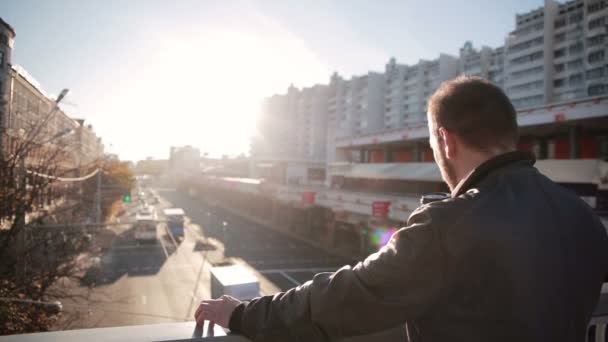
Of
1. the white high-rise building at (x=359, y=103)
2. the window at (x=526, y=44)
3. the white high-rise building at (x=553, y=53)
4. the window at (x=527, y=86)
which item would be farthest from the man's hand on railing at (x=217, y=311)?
the white high-rise building at (x=359, y=103)

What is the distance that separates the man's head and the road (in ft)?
37.9

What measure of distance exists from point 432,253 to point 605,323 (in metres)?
1.60

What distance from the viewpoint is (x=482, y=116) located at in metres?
1.34

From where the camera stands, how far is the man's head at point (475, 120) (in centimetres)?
134

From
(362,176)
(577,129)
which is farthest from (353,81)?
(577,129)

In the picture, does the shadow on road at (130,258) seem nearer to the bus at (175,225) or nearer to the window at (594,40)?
the bus at (175,225)

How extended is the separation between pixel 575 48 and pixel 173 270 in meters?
50.0

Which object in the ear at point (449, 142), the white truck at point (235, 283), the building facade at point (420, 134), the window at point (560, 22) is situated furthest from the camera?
the window at point (560, 22)

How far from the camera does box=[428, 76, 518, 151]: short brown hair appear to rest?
1.34 metres

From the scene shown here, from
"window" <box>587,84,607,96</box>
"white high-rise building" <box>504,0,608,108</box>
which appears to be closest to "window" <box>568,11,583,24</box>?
"white high-rise building" <box>504,0,608,108</box>

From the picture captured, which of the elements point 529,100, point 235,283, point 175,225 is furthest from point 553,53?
point 235,283

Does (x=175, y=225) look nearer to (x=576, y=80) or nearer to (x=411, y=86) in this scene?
(x=576, y=80)

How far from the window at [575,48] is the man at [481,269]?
186 ft

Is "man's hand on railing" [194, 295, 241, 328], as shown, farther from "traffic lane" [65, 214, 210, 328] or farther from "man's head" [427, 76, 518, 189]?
"traffic lane" [65, 214, 210, 328]
